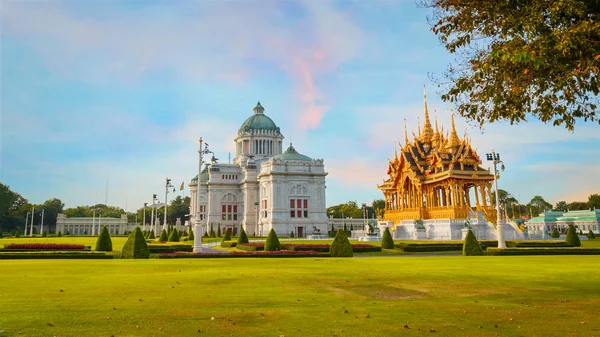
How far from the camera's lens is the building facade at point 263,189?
89.4 meters

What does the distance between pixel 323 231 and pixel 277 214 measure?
10.2m

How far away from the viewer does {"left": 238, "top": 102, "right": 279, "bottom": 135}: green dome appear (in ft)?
364

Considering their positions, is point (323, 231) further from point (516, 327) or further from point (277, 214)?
point (516, 327)

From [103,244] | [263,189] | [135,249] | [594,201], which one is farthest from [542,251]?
[594,201]

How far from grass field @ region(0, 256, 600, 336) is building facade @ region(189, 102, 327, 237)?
73.5 m

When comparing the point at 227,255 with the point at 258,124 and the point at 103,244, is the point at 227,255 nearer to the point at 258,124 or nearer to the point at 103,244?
the point at 103,244

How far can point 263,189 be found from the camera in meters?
92.8

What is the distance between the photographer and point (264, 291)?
1212cm

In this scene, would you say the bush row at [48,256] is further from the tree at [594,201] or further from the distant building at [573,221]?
the tree at [594,201]

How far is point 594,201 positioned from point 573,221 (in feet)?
95.9

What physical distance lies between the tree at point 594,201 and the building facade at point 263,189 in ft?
254

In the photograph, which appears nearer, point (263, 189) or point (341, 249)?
point (341, 249)

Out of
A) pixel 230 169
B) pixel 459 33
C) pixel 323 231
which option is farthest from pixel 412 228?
pixel 230 169

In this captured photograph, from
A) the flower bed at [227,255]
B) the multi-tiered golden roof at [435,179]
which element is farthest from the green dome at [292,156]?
the flower bed at [227,255]
